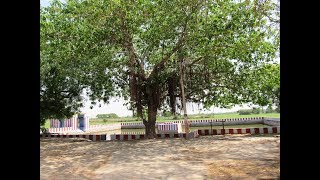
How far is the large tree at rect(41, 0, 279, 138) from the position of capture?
42.7 feet

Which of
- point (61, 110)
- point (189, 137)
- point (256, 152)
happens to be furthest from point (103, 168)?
point (61, 110)

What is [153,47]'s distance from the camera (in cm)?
1444

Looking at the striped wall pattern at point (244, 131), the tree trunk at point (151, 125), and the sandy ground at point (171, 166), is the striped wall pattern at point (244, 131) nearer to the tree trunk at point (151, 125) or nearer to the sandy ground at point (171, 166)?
the tree trunk at point (151, 125)

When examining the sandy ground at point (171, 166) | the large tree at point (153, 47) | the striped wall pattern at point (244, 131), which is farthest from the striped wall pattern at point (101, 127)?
the sandy ground at point (171, 166)

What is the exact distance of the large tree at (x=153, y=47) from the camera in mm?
13023

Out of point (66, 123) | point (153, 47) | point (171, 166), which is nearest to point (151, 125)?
point (153, 47)

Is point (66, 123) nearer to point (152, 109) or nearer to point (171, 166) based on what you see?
point (152, 109)

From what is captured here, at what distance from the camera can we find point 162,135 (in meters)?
15.7

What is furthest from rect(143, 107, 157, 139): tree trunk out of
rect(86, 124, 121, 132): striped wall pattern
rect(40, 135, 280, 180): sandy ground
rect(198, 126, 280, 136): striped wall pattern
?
rect(86, 124, 121, 132): striped wall pattern

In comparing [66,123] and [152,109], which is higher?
[152,109]

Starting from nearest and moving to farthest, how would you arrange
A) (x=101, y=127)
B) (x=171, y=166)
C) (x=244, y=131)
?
(x=171, y=166) < (x=244, y=131) < (x=101, y=127)
